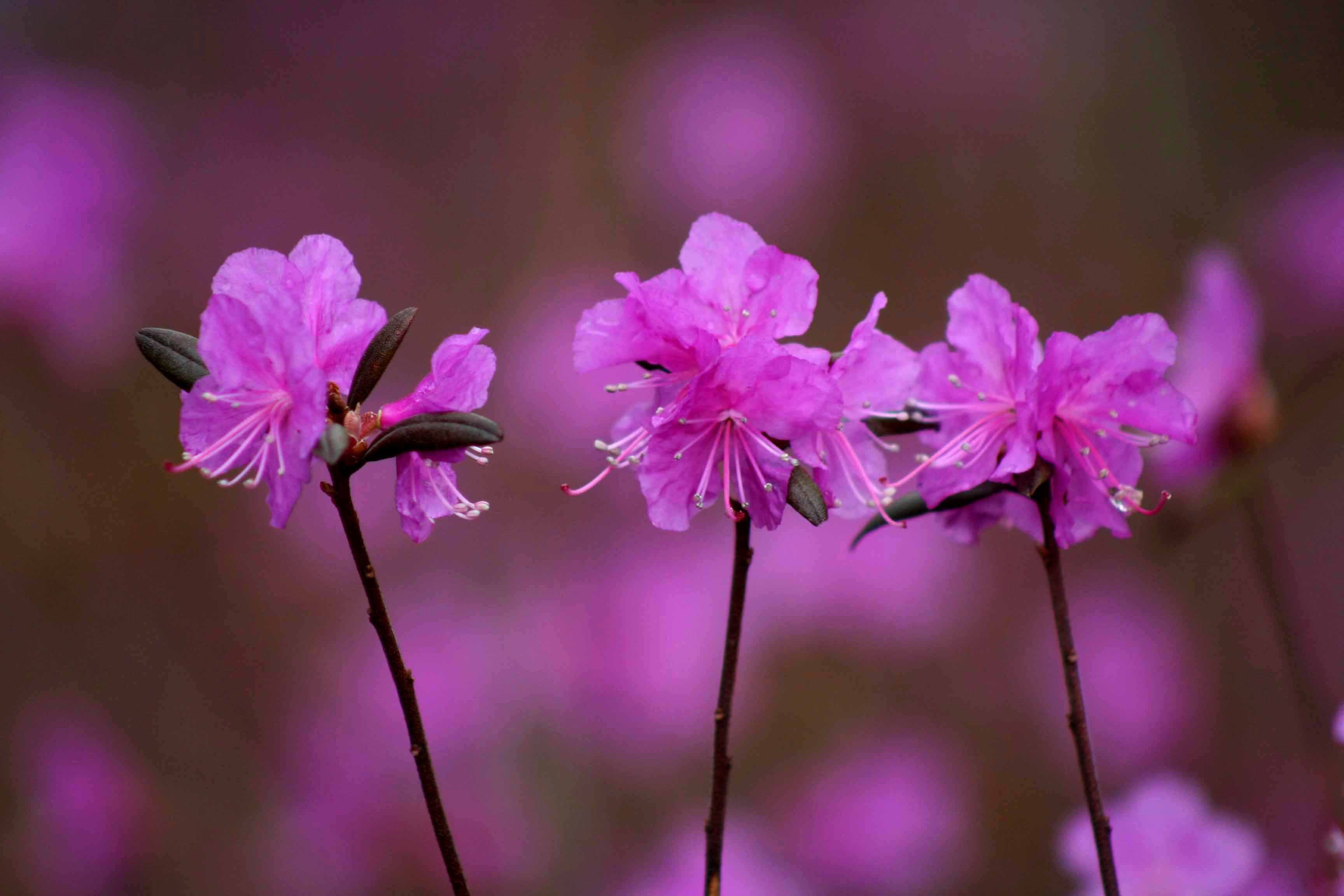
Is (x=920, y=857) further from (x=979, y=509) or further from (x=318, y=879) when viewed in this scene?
(x=979, y=509)

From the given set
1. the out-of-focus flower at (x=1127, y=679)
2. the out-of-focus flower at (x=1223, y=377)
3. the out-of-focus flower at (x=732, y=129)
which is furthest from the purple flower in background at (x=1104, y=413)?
the out-of-focus flower at (x=732, y=129)

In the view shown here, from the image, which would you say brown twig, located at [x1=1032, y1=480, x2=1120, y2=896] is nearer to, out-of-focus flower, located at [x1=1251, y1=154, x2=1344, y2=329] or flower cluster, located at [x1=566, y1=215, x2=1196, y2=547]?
flower cluster, located at [x1=566, y1=215, x2=1196, y2=547]

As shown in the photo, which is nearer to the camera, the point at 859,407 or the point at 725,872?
the point at 859,407

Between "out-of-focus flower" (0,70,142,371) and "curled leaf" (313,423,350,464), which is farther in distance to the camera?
"out-of-focus flower" (0,70,142,371)

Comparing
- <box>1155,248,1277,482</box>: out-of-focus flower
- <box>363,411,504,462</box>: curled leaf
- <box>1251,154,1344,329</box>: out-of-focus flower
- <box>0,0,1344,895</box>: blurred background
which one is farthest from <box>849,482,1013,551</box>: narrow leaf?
<box>1251,154,1344,329</box>: out-of-focus flower

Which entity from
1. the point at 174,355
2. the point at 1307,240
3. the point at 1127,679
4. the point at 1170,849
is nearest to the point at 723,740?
the point at 174,355

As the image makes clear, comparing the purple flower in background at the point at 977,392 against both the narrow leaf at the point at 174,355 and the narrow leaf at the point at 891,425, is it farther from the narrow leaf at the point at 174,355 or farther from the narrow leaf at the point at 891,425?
the narrow leaf at the point at 174,355

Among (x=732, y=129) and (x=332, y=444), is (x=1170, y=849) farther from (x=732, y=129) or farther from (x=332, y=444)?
(x=732, y=129)
